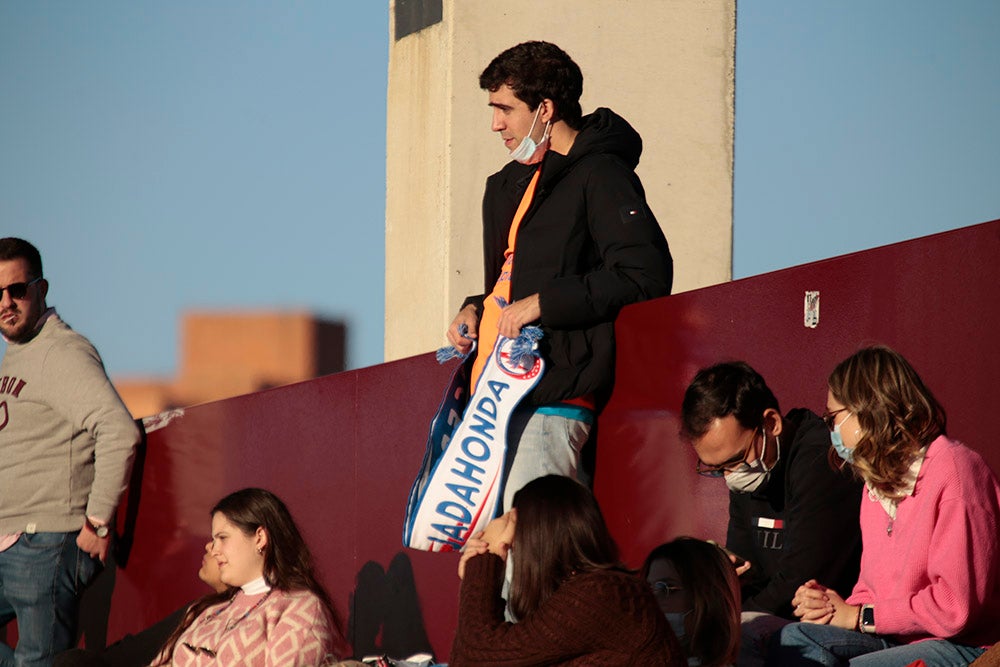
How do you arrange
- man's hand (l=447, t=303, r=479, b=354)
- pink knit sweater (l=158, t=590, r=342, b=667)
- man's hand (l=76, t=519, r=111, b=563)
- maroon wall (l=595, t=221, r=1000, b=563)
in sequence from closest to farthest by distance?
1. maroon wall (l=595, t=221, r=1000, b=563)
2. pink knit sweater (l=158, t=590, r=342, b=667)
3. man's hand (l=447, t=303, r=479, b=354)
4. man's hand (l=76, t=519, r=111, b=563)

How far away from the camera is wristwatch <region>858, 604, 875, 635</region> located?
3.84 metres

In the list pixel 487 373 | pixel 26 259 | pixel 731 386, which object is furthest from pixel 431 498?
pixel 26 259

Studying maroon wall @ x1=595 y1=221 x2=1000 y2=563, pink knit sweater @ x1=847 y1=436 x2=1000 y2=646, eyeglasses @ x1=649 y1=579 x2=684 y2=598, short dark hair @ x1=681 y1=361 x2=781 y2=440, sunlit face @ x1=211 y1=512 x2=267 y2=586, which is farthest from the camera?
sunlit face @ x1=211 y1=512 x2=267 y2=586

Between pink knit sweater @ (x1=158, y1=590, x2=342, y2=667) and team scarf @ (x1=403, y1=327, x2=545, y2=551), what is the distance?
1.62ft

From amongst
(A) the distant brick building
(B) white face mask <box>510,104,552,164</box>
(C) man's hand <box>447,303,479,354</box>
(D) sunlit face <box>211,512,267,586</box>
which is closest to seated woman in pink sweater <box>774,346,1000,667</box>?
(B) white face mask <box>510,104,552,164</box>

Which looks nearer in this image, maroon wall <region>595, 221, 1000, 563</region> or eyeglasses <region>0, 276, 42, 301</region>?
maroon wall <region>595, 221, 1000, 563</region>

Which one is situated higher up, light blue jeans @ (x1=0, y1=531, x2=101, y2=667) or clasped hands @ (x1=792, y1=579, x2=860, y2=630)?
clasped hands @ (x1=792, y1=579, x2=860, y2=630)

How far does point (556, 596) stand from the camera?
374cm

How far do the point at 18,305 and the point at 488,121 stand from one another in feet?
11.0

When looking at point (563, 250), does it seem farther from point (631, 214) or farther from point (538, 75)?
point (538, 75)

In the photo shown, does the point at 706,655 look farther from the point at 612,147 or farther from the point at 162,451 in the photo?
the point at 162,451

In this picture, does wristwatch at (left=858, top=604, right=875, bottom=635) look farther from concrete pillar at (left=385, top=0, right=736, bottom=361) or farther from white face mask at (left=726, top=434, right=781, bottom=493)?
concrete pillar at (left=385, top=0, right=736, bottom=361)

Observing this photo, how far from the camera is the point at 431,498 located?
4699mm

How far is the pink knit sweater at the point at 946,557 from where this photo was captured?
3.60m
